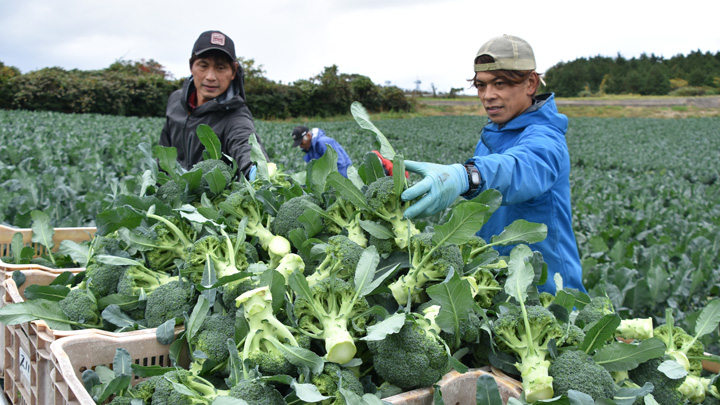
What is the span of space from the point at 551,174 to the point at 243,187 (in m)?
1.45

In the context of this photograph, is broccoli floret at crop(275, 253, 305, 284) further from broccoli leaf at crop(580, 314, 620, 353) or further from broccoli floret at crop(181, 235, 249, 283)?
broccoli leaf at crop(580, 314, 620, 353)

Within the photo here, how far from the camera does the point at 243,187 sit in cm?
219

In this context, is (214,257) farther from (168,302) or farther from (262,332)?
(262,332)

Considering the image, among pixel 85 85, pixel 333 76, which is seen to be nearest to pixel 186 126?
pixel 85 85

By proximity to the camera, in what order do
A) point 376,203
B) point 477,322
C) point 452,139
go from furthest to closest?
point 452,139 → point 376,203 → point 477,322

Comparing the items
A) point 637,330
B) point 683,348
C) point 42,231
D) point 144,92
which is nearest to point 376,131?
point 637,330

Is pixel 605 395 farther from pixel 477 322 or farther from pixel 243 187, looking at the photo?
pixel 243 187

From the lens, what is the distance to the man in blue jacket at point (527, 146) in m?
2.14

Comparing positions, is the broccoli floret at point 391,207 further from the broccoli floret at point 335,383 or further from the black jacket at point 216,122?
the black jacket at point 216,122

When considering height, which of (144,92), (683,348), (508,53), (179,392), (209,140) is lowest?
(683,348)

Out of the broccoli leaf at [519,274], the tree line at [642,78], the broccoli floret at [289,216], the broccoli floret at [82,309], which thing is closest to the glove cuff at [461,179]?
the broccoli leaf at [519,274]

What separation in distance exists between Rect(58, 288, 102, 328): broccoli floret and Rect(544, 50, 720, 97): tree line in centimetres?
6894

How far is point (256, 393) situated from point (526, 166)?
1466mm

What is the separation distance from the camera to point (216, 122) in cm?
359
